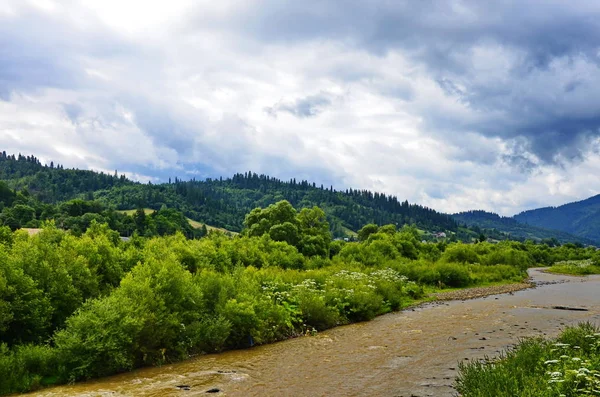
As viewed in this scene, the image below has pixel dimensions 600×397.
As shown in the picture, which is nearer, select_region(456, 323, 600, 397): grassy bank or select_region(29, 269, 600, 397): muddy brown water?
select_region(456, 323, 600, 397): grassy bank

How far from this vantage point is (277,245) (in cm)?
6109

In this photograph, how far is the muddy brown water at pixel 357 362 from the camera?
16781 millimetres

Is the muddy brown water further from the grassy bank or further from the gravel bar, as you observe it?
the gravel bar

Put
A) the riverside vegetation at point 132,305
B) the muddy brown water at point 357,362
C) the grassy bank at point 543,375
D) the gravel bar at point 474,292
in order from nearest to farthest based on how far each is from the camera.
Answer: the grassy bank at point 543,375 → the muddy brown water at point 357,362 → the riverside vegetation at point 132,305 → the gravel bar at point 474,292

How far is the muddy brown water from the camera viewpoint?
55.1ft

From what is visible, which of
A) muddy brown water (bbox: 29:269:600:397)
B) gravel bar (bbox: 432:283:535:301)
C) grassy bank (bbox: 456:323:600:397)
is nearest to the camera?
grassy bank (bbox: 456:323:600:397)

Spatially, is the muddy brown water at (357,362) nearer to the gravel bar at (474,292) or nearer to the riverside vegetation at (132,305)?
the riverside vegetation at (132,305)

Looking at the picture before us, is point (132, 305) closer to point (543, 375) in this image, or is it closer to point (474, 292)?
point (543, 375)

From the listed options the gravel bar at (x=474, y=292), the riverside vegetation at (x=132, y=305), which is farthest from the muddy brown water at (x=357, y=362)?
the gravel bar at (x=474, y=292)

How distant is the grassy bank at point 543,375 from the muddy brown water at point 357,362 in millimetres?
2872

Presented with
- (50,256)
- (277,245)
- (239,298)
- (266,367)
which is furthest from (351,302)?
(277,245)

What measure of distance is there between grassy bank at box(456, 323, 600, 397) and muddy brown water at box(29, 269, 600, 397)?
2.87 metres

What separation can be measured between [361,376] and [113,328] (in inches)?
439

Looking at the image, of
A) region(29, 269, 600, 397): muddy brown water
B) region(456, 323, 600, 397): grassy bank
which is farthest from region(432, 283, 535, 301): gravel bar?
region(456, 323, 600, 397): grassy bank
